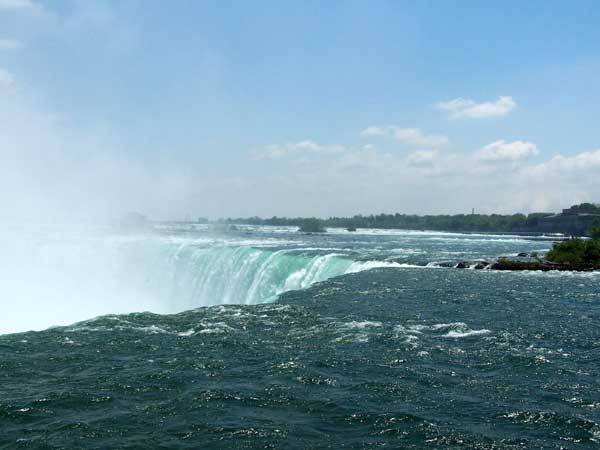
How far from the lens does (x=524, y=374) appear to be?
12250 mm

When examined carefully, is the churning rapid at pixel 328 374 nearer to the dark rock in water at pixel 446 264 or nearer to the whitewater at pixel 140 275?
the whitewater at pixel 140 275

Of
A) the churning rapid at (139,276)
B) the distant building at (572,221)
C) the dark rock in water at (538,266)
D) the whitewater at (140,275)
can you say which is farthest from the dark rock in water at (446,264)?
the distant building at (572,221)

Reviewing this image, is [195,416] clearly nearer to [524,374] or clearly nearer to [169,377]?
[169,377]

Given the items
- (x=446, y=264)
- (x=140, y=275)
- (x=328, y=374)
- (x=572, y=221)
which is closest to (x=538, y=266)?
(x=446, y=264)

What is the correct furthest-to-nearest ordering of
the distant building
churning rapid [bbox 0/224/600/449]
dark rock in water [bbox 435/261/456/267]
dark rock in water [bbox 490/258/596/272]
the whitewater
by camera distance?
the distant building → dark rock in water [bbox 435/261/456/267] → dark rock in water [bbox 490/258/596/272] → the whitewater → churning rapid [bbox 0/224/600/449]

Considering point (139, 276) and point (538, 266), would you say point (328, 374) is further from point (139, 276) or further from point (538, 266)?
point (139, 276)

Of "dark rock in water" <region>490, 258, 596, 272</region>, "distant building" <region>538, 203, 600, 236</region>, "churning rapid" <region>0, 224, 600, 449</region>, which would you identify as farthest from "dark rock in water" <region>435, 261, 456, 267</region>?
"distant building" <region>538, 203, 600, 236</region>

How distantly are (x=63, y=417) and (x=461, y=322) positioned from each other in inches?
506

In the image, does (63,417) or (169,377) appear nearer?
(63,417)

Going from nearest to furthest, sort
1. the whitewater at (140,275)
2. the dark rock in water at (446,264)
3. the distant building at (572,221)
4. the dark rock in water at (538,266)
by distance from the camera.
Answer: the whitewater at (140,275)
the dark rock in water at (538,266)
the dark rock in water at (446,264)
the distant building at (572,221)

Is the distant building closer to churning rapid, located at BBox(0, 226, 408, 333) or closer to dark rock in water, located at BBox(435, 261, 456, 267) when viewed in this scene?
dark rock in water, located at BBox(435, 261, 456, 267)

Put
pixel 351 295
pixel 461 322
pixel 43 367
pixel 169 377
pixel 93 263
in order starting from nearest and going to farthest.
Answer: pixel 169 377 → pixel 43 367 → pixel 461 322 → pixel 351 295 → pixel 93 263

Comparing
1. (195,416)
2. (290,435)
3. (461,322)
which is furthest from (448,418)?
(461,322)

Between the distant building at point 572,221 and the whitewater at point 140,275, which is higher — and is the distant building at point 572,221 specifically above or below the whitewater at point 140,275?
above
